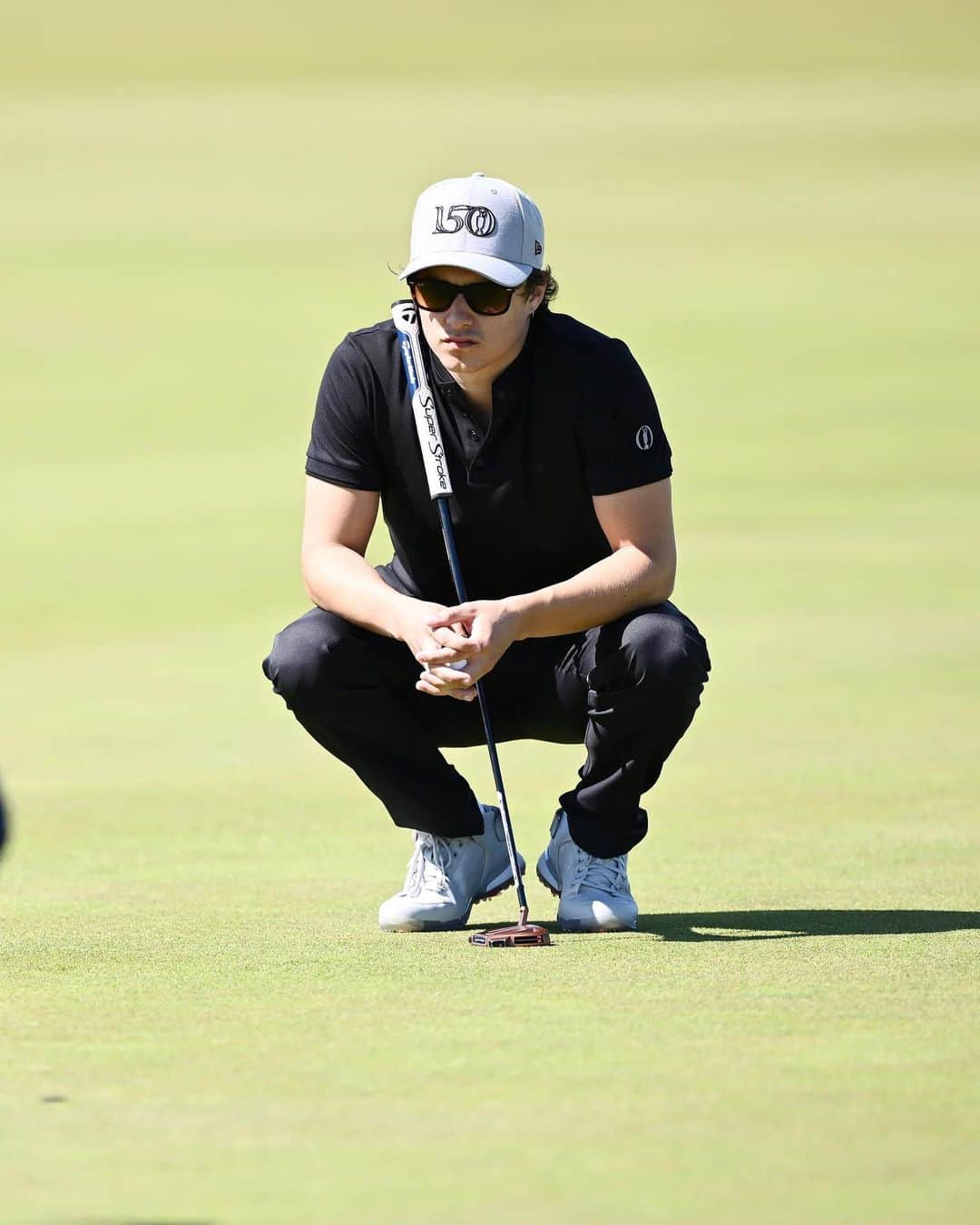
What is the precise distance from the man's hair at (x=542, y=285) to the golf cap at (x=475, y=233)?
0.04 metres

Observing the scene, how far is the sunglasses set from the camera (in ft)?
12.1

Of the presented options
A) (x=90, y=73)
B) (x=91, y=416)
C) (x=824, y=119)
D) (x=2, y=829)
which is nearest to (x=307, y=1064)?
(x=2, y=829)

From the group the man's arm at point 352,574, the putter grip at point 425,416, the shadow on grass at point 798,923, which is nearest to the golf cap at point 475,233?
the putter grip at point 425,416

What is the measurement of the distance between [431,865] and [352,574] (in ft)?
1.78

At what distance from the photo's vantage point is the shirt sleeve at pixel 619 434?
3.72 meters

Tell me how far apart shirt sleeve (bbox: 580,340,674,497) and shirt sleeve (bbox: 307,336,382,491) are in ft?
1.26

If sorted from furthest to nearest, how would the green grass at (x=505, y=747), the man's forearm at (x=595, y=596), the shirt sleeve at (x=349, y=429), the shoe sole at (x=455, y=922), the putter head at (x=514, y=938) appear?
the shirt sleeve at (x=349, y=429) < the shoe sole at (x=455, y=922) < the man's forearm at (x=595, y=596) < the putter head at (x=514, y=938) < the green grass at (x=505, y=747)

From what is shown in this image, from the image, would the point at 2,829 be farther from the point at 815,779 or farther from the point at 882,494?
the point at 882,494

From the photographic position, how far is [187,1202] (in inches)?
81.6

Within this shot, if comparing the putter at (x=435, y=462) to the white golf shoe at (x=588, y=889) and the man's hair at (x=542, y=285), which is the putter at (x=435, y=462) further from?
the man's hair at (x=542, y=285)

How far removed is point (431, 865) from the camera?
3.83 m

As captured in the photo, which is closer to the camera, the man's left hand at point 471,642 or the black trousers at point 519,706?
the man's left hand at point 471,642

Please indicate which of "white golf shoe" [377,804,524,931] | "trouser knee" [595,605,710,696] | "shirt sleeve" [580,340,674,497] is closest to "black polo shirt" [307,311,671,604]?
"shirt sleeve" [580,340,674,497]

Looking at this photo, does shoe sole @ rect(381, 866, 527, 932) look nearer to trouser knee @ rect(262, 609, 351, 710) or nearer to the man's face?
trouser knee @ rect(262, 609, 351, 710)
